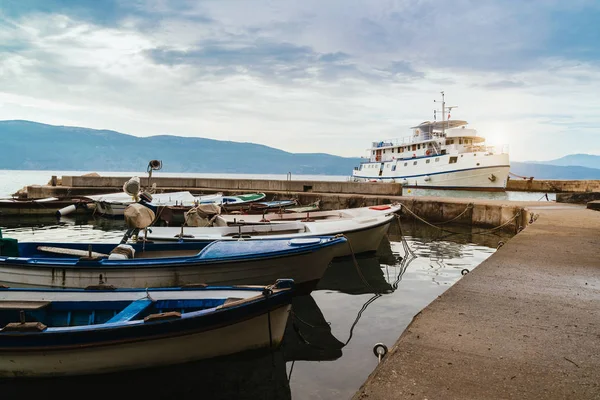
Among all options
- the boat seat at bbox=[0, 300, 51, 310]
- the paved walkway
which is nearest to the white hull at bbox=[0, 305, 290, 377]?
the boat seat at bbox=[0, 300, 51, 310]

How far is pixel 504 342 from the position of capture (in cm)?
330

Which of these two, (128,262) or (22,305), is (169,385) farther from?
(128,262)

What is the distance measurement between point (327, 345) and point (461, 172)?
3727cm

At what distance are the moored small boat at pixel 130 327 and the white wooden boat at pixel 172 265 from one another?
1.00 metres

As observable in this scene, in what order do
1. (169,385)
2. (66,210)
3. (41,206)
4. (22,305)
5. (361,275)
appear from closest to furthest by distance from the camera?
(169,385)
(22,305)
(361,275)
(66,210)
(41,206)

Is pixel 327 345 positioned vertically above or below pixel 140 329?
below

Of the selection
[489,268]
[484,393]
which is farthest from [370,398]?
[489,268]

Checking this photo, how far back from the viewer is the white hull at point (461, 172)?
38250mm

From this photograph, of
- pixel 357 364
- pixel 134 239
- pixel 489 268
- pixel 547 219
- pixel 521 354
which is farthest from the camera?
pixel 547 219

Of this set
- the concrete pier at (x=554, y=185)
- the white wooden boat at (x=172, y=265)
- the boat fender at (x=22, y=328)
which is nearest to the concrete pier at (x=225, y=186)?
the white wooden boat at (x=172, y=265)

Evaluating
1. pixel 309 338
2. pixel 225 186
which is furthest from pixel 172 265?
A: pixel 225 186

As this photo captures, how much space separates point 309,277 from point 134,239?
3.48 metres

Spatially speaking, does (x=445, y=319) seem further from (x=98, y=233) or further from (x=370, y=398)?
(x=98, y=233)

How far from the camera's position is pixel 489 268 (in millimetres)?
5930
